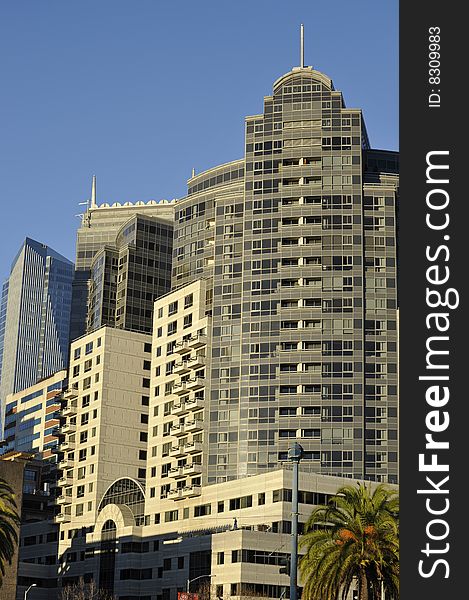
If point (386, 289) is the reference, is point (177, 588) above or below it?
below

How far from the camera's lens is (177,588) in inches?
5704

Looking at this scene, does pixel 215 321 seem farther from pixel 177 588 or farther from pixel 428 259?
pixel 428 259

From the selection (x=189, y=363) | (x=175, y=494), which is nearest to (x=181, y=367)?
(x=189, y=363)

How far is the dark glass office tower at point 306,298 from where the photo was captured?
147 meters

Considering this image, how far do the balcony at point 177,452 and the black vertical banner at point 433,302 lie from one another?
5226 inches

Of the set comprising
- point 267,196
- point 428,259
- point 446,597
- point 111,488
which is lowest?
point 446,597

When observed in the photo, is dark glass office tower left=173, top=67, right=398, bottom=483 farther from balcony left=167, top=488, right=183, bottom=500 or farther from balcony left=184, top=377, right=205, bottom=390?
balcony left=167, top=488, right=183, bottom=500

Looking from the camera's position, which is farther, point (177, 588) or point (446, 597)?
point (177, 588)

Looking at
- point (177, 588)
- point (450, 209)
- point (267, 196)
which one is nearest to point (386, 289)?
point (267, 196)

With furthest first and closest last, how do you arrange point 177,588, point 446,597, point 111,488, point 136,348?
point 136,348
point 111,488
point 177,588
point 446,597

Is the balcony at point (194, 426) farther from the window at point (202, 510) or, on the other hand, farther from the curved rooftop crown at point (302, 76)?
the curved rooftop crown at point (302, 76)

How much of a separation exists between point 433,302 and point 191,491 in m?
130

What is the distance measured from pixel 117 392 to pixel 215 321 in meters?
29.8

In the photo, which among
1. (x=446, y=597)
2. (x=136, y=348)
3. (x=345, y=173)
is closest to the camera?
(x=446, y=597)
